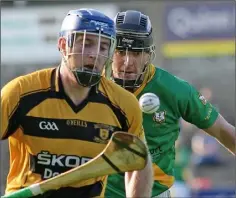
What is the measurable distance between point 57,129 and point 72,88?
0.79 feet

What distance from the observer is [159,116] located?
6109mm

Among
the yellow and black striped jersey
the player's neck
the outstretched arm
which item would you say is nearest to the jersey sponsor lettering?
the yellow and black striped jersey

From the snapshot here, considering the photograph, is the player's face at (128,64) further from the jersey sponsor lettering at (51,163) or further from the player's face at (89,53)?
the jersey sponsor lettering at (51,163)

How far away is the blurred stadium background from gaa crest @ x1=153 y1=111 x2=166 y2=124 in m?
8.14

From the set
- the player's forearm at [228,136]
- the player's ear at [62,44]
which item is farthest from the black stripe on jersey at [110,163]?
the player's forearm at [228,136]

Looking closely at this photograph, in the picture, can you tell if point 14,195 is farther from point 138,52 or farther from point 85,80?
point 138,52

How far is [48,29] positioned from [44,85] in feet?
45.4

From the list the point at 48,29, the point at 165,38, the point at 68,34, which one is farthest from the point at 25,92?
the point at 165,38

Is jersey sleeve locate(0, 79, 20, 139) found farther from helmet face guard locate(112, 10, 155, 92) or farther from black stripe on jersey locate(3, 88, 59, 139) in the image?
helmet face guard locate(112, 10, 155, 92)

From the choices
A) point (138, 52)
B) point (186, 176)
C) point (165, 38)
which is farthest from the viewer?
point (165, 38)

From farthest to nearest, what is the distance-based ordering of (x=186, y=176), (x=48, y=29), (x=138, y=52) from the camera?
(x=48, y=29), (x=186, y=176), (x=138, y=52)

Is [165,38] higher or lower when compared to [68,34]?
lower

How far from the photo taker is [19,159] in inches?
185

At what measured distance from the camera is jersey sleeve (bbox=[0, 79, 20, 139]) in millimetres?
4480
